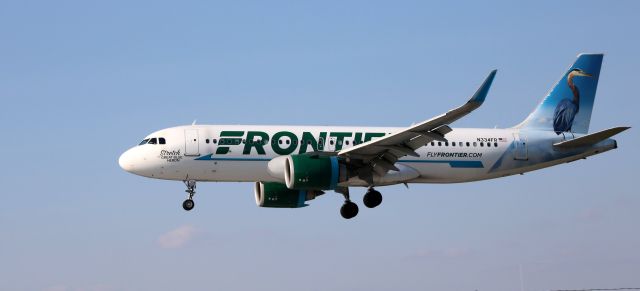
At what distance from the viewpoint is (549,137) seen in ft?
167

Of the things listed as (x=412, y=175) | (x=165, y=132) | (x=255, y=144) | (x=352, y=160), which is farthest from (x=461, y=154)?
(x=165, y=132)

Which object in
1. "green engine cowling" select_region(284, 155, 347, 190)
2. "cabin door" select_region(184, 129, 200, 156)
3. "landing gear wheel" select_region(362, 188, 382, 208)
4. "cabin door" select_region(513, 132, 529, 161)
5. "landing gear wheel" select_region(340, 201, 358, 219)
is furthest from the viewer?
"cabin door" select_region(513, 132, 529, 161)

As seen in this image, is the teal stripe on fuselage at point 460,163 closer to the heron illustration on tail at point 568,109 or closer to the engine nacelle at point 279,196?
the heron illustration on tail at point 568,109

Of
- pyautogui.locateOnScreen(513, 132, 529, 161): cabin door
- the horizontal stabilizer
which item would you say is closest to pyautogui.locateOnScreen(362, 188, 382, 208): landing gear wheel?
pyautogui.locateOnScreen(513, 132, 529, 161): cabin door

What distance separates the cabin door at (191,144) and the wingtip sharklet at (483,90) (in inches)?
517

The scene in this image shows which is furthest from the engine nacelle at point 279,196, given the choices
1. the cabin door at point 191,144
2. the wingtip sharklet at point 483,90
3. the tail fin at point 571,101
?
the wingtip sharklet at point 483,90

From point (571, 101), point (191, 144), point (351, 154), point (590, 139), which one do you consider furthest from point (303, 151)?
point (571, 101)

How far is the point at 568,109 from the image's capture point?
2069 inches

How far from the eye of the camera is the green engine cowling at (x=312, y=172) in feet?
144

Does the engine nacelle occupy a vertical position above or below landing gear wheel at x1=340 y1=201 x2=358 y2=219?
above

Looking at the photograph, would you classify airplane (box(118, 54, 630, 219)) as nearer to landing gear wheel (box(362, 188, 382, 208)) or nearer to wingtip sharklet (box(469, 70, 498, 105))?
landing gear wheel (box(362, 188, 382, 208))

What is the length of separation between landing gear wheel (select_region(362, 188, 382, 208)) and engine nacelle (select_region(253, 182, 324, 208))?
3.62 metres

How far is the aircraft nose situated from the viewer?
155ft

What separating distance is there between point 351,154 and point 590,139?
1104cm
